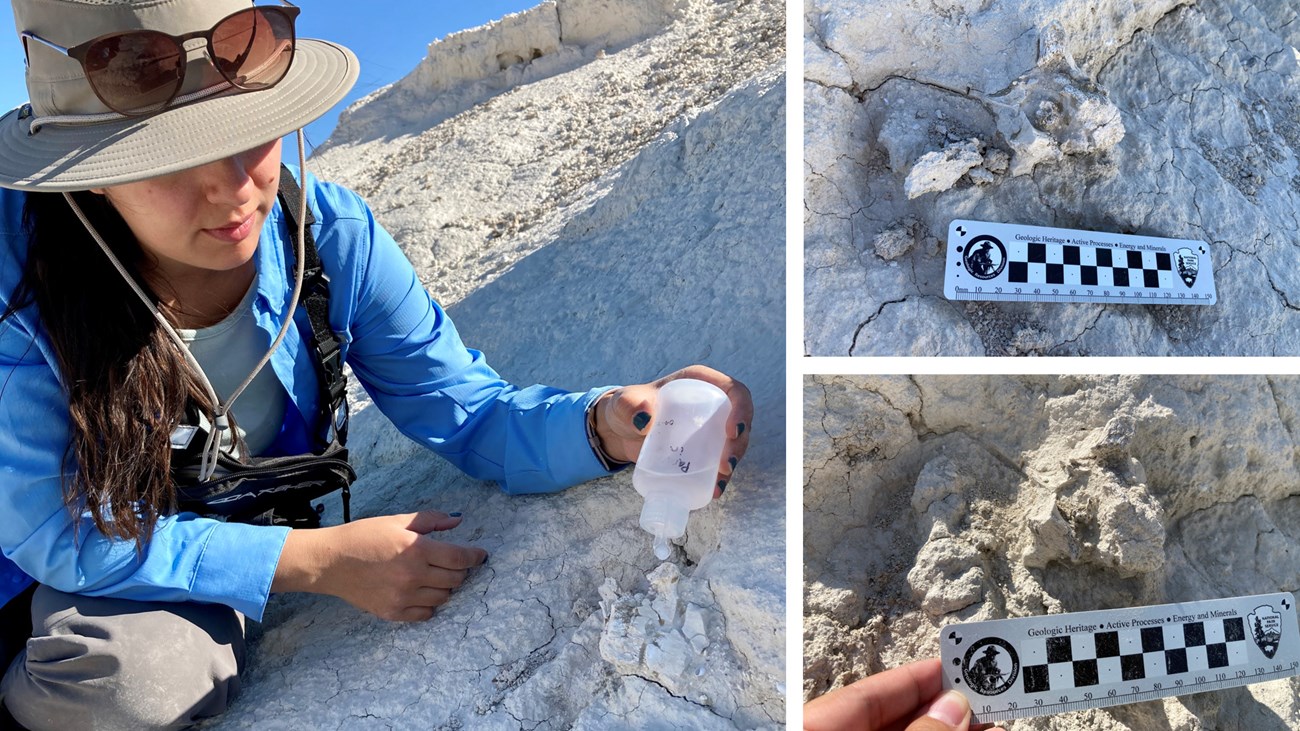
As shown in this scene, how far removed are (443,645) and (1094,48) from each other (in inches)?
91.2

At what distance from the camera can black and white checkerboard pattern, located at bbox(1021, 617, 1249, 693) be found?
5.47 feet

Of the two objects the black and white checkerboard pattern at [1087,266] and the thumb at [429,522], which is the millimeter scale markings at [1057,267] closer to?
the black and white checkerboard pattern at [1087,266]

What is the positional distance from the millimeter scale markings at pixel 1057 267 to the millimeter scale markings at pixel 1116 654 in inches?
32.1

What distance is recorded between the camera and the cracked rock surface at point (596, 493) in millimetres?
1489

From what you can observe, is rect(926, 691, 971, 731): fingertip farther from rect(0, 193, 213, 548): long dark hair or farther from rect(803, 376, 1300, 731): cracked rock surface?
rect(0, 193, 213, 548): long dark hair

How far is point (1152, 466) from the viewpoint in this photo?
189cm

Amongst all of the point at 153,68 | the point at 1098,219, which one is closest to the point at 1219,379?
the point at 1098,219

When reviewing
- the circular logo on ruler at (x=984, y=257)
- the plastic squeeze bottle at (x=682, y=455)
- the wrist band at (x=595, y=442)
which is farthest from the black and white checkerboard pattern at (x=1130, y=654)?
the circular logo on ruler at (x=984, y=257)

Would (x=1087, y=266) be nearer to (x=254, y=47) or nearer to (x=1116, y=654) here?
(x=1116, y=654)

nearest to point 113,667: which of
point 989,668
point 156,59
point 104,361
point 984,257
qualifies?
point 104,361

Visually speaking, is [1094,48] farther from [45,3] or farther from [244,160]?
[45,3]

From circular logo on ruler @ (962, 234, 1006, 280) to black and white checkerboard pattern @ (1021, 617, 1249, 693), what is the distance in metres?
0.91

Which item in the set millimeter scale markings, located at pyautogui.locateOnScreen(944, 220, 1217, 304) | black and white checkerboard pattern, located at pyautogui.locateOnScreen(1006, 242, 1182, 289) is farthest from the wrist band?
black and white checkerboard pattern, located at pyautogui.locateOnScreen(1006, 242, 1182, 289)

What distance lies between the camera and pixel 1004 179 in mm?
2348
